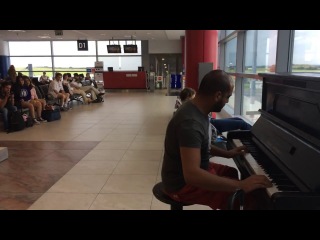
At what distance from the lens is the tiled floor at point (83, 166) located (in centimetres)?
331

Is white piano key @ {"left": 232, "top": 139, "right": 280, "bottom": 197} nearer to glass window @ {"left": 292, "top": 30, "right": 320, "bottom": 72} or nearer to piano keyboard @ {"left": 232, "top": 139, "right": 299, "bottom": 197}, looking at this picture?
piano keyboard @ {"left": 232, "top": 139, "right": 299, "bottom": 197}

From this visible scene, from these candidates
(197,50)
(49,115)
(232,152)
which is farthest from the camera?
(49,115)

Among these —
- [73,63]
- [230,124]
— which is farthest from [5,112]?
[73,63]

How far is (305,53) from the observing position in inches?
162

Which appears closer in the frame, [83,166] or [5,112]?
[83,166]

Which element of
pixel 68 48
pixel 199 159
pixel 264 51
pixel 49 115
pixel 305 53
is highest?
pixel 68 48

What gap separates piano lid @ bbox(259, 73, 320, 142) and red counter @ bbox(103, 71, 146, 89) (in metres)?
15.5

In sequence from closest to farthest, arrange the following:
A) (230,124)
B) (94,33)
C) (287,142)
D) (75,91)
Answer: (287,142) → (230,124) → (75,91) → (94,33)

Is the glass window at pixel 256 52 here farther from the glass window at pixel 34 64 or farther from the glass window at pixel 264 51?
the glass window at pixel 34 64

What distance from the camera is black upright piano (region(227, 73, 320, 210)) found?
1.51 metres

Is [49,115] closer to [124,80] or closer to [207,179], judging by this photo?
[207,179]

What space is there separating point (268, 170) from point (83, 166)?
10.2 feet
